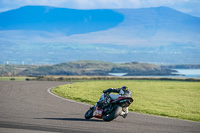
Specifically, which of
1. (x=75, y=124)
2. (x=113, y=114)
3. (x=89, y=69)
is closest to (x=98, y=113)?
(x=113, y=114)

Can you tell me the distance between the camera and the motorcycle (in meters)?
15.3

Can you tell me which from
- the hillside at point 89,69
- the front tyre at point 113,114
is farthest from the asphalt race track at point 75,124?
the hillside at point 89,69

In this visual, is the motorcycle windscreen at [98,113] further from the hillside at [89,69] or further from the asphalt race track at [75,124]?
the hillside at [89,69]

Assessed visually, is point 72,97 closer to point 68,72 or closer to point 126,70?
point 68,72

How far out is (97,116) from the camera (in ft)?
52.0

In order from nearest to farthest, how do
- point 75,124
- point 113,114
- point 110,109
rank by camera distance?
1. point 75,124
2. point 113,114
3. point 110,109

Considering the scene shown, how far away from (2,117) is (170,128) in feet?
20.8

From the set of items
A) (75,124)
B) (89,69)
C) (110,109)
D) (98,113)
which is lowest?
(75,124)

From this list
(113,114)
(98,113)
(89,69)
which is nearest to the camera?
(113,114)

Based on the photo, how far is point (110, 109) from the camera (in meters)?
15.7

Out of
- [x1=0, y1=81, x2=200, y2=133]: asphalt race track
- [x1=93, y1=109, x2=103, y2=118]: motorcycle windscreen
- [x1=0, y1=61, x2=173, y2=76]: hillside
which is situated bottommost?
[x1=0, y1=81, x2=200, y2=133]: asphalt race track

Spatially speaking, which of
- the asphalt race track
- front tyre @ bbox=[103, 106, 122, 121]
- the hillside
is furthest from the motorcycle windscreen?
the hillside

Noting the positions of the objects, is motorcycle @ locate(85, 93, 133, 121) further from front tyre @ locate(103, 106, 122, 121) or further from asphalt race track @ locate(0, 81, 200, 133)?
asphalt race track @ locate(0, 81, 200, 133)

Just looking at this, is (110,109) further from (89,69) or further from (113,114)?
(89,69)
